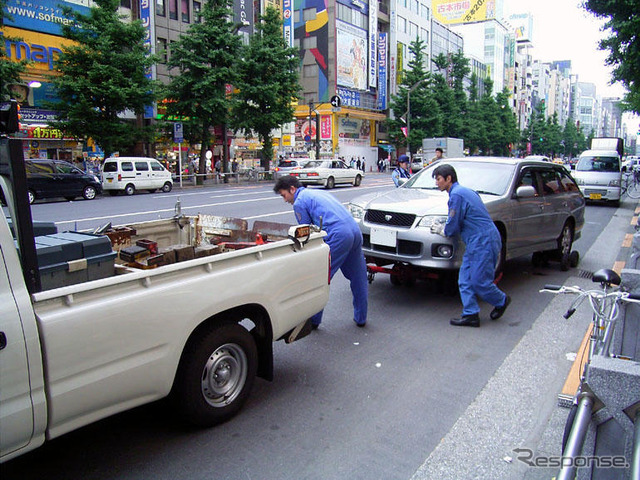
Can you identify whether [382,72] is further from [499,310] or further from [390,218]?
[499,310]

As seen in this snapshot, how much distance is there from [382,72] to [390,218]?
193ft

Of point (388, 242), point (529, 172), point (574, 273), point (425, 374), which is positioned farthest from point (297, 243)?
point (574, 273)

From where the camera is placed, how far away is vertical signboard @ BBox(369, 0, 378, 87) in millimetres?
59625

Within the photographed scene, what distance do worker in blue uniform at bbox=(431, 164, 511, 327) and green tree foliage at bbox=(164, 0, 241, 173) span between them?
2706 centimetres

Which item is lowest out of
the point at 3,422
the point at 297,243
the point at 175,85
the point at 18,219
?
the point at 3,422

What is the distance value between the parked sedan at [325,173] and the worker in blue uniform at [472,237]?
865 inches

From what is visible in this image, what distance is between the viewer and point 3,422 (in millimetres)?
2373

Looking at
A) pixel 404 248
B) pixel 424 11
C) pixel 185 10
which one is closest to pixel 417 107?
pixel 185 10

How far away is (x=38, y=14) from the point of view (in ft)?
96.5

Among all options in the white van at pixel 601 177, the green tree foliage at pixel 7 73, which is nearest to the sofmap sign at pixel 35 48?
the green tree foliage at pixel 7 73

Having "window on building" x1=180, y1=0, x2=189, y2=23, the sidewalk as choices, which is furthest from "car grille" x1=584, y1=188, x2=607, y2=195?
"window on building" x1=180, y1=0, x2=189, y2=23

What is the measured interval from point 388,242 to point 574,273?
3881mm

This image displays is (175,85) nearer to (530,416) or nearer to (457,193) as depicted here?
(457,193)

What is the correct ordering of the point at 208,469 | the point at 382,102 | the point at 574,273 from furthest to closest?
the point at 382,102, the point at 574,273, the point at 208,469
